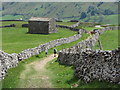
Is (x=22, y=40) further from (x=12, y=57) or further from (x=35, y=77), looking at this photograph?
(x=35, y=77)

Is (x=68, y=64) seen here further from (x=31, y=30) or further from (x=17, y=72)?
(x=31, y=30)

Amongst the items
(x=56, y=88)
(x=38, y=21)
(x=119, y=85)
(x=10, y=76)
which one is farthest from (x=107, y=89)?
(x=38, y=21)

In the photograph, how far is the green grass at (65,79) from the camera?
80.3 feet

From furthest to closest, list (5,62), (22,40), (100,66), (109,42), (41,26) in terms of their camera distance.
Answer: (41,26) < (109,42) < (22,40) < (5,62) < (100,66)

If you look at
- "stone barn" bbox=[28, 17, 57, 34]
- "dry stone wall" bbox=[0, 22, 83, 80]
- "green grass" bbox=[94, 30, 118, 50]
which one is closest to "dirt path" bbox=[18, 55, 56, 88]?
"dry stone wall" bbox=[0, 22, 83, 80]

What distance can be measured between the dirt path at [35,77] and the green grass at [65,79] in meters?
0.70

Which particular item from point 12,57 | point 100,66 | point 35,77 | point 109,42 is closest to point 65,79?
point 35,77

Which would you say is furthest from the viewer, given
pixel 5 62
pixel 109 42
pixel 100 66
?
pixel 109 42

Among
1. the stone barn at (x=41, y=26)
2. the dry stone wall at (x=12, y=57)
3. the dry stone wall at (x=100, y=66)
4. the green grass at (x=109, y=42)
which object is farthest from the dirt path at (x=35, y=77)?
the stone barn at (x=41, y=26)

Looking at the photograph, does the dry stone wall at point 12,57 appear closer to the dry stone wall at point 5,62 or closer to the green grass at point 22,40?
the dry stone wall at point 5,62

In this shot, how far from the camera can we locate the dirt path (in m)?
27.8

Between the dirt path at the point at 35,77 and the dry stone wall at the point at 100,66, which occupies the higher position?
the dry stone wall at the point at 100,66

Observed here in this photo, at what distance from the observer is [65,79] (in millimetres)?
28938

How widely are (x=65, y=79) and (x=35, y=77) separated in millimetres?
3661
